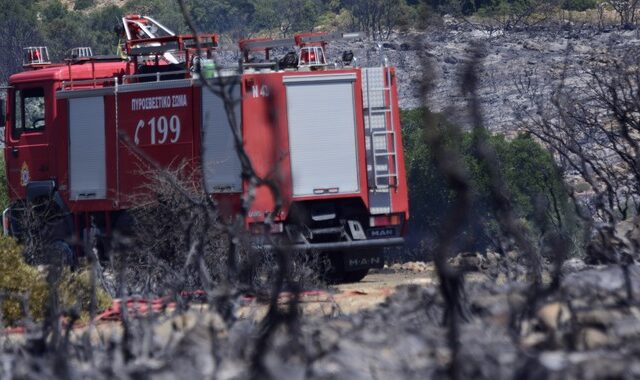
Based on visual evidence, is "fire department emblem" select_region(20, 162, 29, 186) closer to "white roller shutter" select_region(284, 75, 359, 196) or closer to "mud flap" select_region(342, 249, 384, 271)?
"white roller shutter" select_region(284, 75, 359, 196)

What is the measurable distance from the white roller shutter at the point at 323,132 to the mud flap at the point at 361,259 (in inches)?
33.5

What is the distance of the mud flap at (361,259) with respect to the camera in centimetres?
1539

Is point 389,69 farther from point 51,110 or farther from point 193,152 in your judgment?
point 51,110

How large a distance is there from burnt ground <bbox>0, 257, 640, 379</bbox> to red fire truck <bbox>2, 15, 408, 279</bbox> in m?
5.49

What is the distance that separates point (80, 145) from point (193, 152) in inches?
81.7

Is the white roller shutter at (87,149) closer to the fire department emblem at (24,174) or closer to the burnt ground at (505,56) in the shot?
the fire department emblem at (24,174)

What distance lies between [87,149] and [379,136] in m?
4.00

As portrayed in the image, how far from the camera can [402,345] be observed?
6809 mm

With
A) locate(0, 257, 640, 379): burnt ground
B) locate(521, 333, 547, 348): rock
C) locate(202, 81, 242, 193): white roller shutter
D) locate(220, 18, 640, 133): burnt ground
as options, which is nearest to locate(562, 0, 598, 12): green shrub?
locate(220, 18, 640, 133): burnt ground

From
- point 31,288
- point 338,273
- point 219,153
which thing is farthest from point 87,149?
point 31,288

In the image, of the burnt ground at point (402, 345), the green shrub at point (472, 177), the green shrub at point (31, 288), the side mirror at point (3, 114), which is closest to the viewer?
the burnt ground at point (402, 345)

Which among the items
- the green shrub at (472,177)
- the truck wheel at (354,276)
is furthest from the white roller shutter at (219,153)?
the green shrub at (472,177)

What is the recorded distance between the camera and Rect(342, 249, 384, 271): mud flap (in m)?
15.4

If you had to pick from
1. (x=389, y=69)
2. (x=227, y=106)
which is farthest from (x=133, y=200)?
(x=227, y=106)
